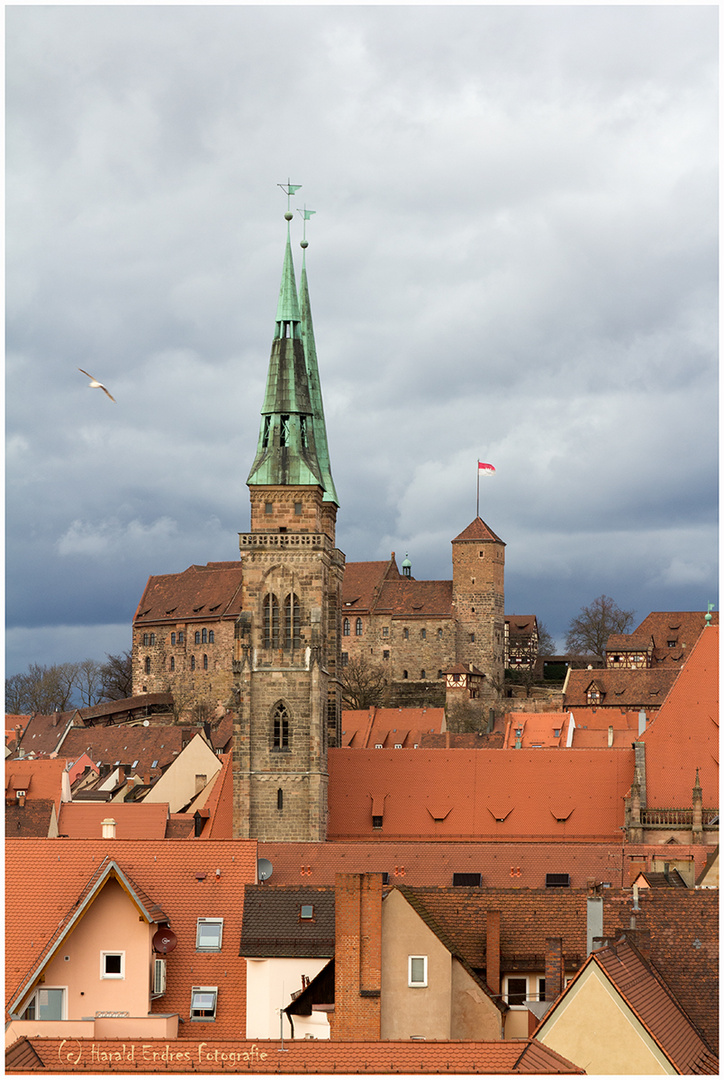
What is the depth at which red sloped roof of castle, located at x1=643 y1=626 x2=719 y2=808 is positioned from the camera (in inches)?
2233

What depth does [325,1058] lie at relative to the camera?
61.7ft

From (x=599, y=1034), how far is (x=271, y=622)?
37679 millimetres

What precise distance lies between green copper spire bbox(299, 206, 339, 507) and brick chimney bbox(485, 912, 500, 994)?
35.3 meters

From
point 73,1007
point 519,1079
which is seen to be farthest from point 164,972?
point 519,1079

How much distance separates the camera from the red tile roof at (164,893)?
2806 centimetres

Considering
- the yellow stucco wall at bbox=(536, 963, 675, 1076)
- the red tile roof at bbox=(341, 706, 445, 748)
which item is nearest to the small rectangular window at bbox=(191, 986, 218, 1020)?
the yellow stucco wall at bbox=(536, 963, 675, 1076)

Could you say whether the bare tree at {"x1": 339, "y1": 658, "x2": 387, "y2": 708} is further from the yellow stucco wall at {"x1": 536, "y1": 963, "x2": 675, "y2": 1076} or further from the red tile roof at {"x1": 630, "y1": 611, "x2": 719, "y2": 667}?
the yellow stucco wall at {"x1": 536, "y1": 963, "x2": 675, "y2": 1076}

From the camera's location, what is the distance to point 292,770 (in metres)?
57.2

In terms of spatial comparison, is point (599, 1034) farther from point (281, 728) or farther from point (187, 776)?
point (187, 776)

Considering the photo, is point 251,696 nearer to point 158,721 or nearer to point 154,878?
point 154,878

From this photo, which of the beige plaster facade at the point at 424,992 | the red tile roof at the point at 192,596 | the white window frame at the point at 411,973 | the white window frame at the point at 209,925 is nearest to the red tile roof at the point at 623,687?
the red tile roof at the point at 192,596

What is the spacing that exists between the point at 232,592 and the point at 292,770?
72.8 meters

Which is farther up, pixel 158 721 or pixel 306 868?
pixel 158 721

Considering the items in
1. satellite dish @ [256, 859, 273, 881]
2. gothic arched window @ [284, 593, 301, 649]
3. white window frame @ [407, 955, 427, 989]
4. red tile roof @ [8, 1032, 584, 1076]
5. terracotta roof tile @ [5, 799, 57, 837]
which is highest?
gothic arched window @ [284, 593, 301, 649]
